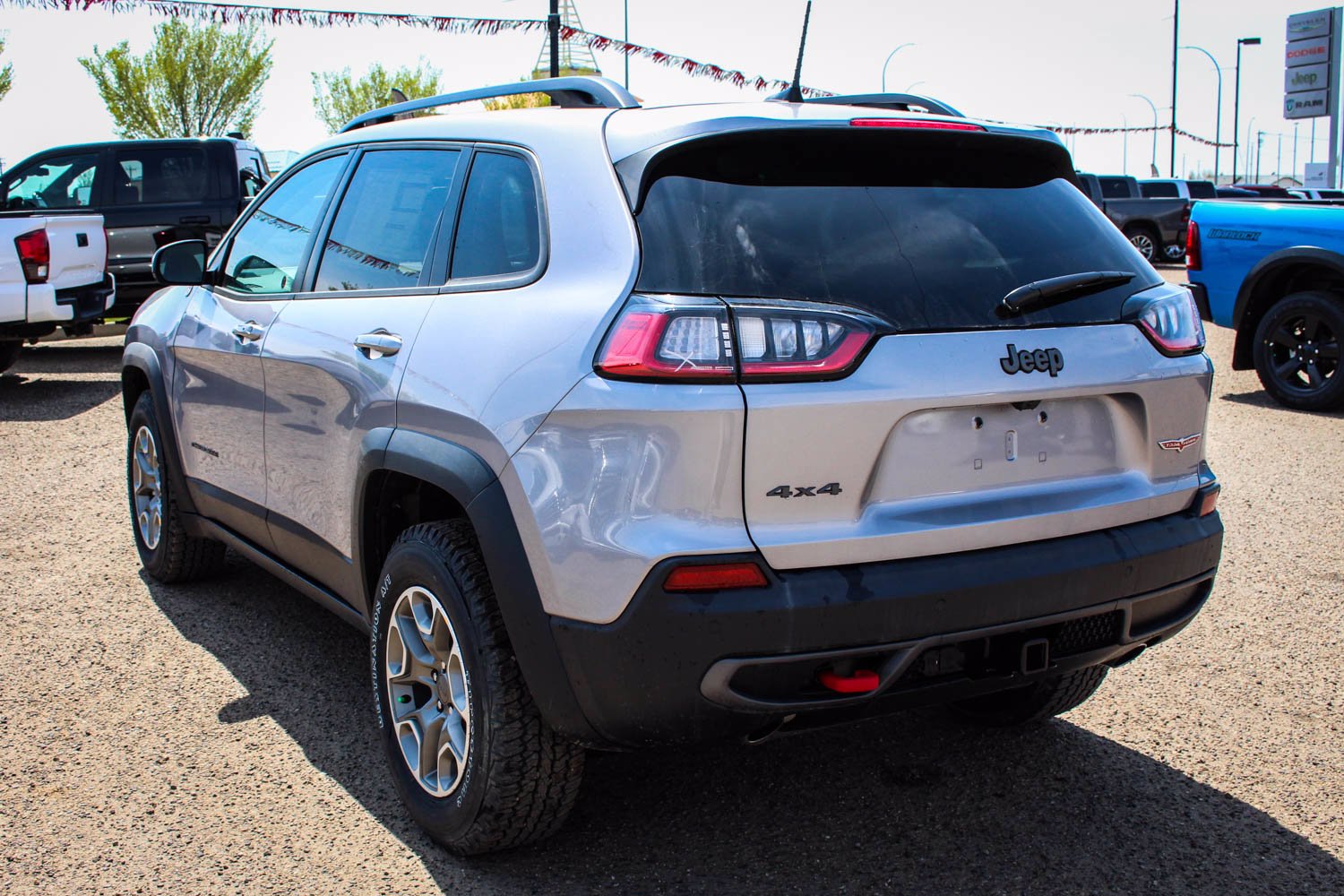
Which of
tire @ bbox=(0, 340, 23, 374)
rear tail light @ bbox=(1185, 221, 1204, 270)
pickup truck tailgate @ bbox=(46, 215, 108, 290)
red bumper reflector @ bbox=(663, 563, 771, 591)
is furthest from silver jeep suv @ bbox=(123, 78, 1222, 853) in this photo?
tire @ bbox=(0, 340, 23, 374)

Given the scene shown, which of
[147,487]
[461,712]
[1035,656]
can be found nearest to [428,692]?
[461,712]

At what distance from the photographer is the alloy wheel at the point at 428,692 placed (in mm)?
3000

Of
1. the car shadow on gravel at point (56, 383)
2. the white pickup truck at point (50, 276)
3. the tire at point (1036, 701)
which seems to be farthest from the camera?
the white pickup truck at point (50, 276)

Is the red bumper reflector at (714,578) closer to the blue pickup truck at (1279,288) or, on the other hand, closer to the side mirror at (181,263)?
the side mirror at (181,263)

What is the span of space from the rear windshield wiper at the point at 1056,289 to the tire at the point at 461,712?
1332 millimetres

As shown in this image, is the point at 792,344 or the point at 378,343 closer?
the point at 792,344

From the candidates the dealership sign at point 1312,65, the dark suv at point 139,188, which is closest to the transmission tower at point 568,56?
the dark suv at point 139,188

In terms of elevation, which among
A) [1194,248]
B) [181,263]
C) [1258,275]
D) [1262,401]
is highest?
[1194,248]

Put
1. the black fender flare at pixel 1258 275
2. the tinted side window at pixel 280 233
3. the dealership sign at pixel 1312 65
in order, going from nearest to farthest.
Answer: the tinted side window at pixel 280 233 < the black fender flare at pixel 1258 275 < the dealership sign at pixel 1312 65

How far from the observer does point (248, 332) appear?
4133 millimetres

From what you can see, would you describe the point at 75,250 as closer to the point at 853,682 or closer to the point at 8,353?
the point at 8,353

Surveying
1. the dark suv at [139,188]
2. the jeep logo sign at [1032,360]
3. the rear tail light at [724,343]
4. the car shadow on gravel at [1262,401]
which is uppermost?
the dark suv at [139,188]

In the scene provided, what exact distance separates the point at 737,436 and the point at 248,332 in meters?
2.29

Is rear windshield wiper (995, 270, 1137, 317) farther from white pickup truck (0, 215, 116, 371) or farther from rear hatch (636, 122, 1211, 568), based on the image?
white pickup truck (0, 215, 116, 371)
